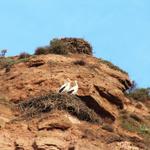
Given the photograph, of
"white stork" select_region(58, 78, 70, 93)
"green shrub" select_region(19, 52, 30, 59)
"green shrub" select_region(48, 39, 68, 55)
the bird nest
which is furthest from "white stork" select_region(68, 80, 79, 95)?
"green shrub" select_region(19, 52, 30, 59)

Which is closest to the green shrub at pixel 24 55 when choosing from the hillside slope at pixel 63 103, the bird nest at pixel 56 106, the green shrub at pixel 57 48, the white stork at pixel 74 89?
the hillside slope at pixel 63 103

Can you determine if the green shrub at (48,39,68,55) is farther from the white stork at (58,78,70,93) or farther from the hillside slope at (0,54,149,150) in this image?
the white stork at (58,78,70,93)

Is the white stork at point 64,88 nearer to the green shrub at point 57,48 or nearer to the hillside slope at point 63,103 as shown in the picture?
the hillside slope at point 63,103

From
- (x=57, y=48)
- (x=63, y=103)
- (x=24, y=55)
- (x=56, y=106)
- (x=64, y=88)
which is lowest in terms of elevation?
(x=56, y=106)

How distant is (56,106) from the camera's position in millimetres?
27156

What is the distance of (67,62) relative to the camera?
33.8 m

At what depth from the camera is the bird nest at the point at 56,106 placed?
27.1 meters

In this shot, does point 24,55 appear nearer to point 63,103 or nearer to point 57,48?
point 57,48

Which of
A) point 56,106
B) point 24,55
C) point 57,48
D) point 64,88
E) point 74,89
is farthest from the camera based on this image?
point 24,55

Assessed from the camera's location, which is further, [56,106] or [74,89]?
[74,89]

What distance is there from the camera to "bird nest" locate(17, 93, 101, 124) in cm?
2712

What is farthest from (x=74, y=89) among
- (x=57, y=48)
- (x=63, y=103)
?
(x=57, y=48)

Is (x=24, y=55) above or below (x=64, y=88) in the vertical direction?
above

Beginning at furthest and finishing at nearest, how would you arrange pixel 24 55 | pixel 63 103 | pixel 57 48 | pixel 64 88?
1. pixel 24 55
2. pixel 57 48
3. pixel 64 88
4. pixel 63 103
